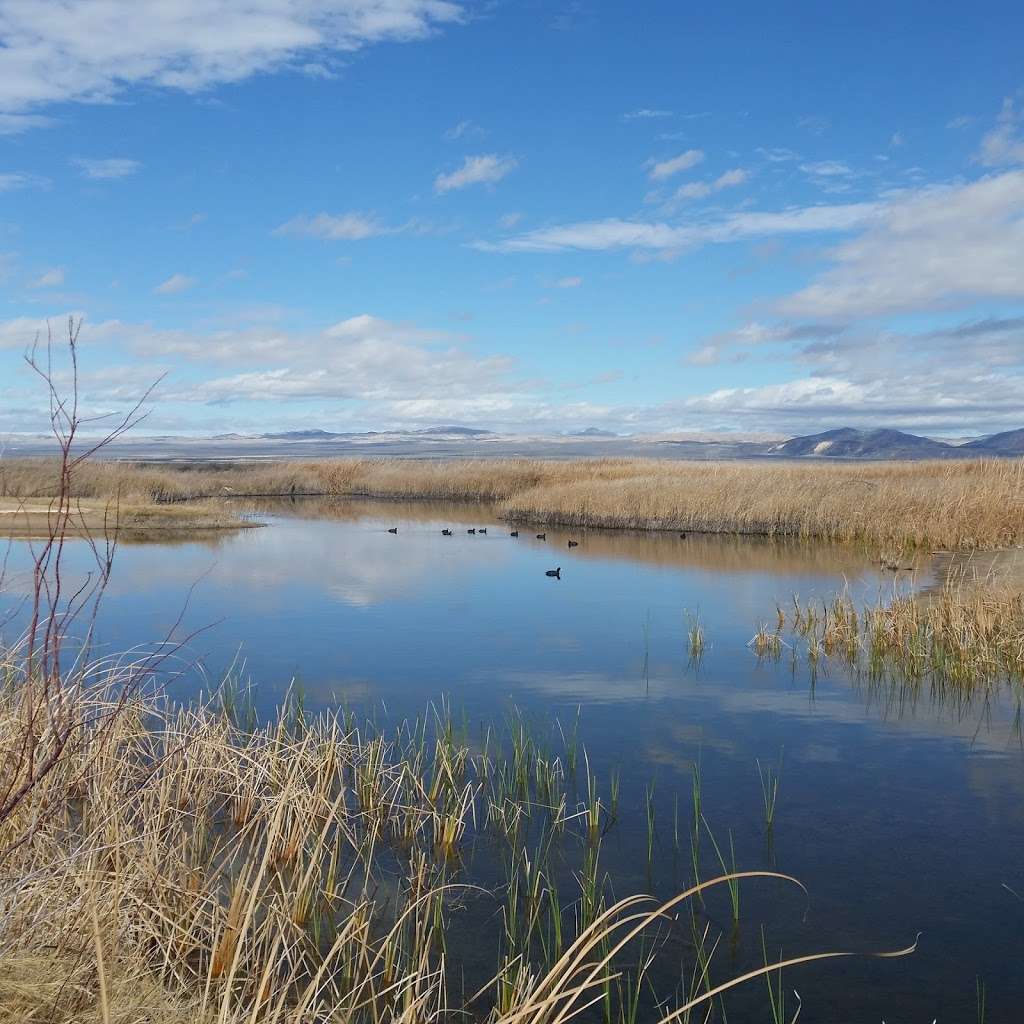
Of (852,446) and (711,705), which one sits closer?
(711,705)

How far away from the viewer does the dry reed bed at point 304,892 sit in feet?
11.1

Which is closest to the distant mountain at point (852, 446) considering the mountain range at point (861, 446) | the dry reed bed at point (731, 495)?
the mountain range at point (861, 446)

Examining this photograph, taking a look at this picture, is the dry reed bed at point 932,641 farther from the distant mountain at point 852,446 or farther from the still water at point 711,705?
the distant mountain at point 852,446

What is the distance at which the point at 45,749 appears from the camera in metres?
4.88

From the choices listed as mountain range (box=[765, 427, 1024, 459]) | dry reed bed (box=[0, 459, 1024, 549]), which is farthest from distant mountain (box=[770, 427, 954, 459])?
dry reed bed (box=[0, 459, 1024, 549])

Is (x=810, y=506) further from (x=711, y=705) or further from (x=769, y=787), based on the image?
(x=769, y=787)

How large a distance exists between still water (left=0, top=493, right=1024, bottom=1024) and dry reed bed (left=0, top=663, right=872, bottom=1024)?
34 centimetres

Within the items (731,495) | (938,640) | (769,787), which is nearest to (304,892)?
(769,787)

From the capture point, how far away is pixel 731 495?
24234 mm

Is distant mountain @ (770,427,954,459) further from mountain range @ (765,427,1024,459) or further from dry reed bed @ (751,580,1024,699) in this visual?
dry reed bed @ (751,580,1024,699)

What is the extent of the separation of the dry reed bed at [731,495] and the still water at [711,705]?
227 cm

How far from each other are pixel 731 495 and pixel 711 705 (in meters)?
15.7

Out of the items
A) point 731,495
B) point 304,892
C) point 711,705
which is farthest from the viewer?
point 731,495

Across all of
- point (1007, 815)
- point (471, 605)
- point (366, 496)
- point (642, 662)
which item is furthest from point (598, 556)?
point (366, 496)
